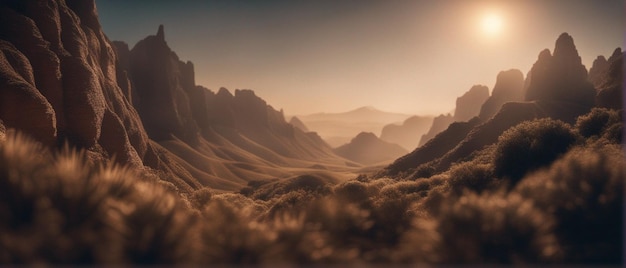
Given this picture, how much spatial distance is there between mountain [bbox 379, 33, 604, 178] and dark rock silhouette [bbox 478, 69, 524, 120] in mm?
32207

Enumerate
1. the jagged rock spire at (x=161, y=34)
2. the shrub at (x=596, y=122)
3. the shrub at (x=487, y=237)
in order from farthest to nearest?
the jagged rock spire at (x=161, y=34) → the shrub at (x=596, y=122) → the shrub at (x=487, y=237)

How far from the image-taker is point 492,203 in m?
5.30

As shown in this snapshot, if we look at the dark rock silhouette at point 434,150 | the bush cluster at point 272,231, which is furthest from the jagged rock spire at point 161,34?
the bush cluster at point 272,231

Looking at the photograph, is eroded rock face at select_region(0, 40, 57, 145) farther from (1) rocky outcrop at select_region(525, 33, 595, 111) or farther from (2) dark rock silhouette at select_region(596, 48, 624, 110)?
(1) rocky outcrop at select_region(525, 33, 595, 111)

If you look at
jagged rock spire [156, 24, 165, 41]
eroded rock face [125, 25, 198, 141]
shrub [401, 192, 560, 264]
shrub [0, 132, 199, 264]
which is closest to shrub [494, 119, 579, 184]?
shrub [401, 192, 560, 264]

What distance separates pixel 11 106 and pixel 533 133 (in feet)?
143

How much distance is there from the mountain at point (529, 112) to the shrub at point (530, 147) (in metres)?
23.3

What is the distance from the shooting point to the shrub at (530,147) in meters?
22.8

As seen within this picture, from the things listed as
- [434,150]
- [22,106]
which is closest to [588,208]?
[22,106]

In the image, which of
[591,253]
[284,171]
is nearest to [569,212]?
[591,253]

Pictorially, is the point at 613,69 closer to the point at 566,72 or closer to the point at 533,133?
the point at 566,72

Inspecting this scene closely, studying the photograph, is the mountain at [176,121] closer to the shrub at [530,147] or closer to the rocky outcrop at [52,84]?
the rocky outcrop at [52,84]

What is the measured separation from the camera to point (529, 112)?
6088 centimetres

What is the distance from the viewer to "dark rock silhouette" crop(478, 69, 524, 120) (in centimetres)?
11938
